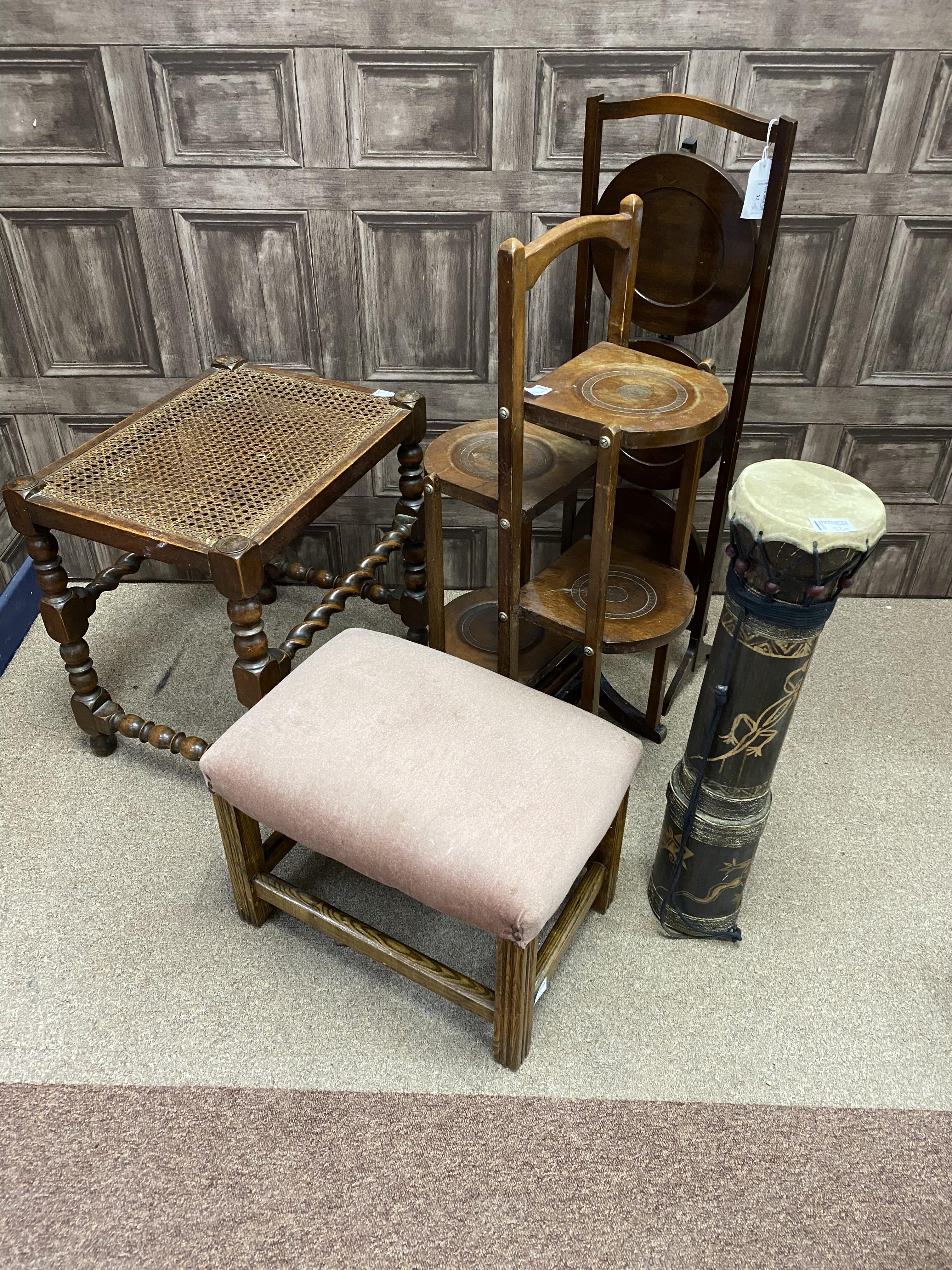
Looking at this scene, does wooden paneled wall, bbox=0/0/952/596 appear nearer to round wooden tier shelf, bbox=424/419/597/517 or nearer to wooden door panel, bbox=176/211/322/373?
wooden door panel, bbox=176/211/322/373

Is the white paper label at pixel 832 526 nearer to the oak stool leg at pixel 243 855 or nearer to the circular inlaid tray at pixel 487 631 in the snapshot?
the circular inlaid tray at pixel 487 631

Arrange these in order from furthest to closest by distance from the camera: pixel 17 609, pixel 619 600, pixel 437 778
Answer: pixel 17 609 < pixel 619 600 < pixel 437 778

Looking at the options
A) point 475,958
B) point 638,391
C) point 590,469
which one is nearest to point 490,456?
Answer: point 590,469

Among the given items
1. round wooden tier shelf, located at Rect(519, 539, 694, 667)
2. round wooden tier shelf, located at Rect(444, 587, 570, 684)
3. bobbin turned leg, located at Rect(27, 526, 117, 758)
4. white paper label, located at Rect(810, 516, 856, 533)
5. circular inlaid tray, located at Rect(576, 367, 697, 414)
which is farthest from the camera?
round wooden tier shelf, located at Rect(444, 587, 570, 684)

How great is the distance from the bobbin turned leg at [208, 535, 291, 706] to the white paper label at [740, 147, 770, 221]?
1076mm

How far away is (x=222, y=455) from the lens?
75.8 inches

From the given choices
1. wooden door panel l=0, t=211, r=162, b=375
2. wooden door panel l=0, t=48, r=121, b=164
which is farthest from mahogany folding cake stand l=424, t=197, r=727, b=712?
wooden door panel l=0, t=48, r=121, b=164

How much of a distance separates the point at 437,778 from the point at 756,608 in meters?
0.54

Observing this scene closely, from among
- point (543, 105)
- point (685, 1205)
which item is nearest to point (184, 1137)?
point (685, 1205)

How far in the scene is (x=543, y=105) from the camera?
79.3 inches

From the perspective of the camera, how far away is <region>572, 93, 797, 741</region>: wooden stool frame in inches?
Result: 66.7

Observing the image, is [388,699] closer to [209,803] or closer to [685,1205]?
[209,803]

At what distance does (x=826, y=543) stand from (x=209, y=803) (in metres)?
1.38

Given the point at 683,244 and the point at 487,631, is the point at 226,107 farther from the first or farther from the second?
the point at 487,631
